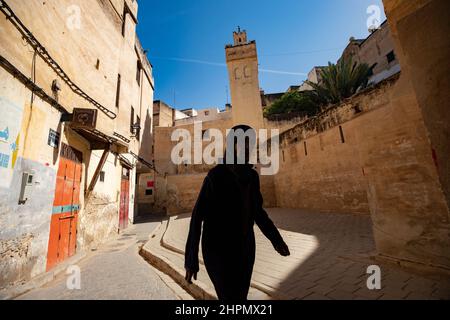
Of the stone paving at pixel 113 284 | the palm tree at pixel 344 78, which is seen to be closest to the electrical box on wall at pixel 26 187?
the stone paving at pixel 113 284

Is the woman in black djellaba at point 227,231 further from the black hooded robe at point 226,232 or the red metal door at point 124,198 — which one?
the red metal door at point 124,198

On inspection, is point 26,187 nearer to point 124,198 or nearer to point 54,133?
point 54,133

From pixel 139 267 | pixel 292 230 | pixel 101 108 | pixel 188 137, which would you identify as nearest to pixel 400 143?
pixel 292 230

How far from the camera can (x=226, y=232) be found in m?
1.94

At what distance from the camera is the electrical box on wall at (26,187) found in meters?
3.72

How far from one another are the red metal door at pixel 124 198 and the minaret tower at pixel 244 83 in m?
12.2

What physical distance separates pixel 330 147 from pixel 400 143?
667 cm

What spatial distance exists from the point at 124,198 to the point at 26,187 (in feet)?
23.8

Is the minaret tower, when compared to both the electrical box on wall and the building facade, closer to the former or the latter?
the building facade

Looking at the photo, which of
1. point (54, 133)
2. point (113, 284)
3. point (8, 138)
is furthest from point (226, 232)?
point (54, 133)

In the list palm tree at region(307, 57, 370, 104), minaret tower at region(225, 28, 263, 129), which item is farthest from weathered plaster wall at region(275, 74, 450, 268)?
palm tree at region(307, 57, 370, 104)

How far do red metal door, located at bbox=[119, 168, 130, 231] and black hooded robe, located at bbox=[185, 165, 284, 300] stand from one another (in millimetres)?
9552

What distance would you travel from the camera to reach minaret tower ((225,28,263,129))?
803 inches

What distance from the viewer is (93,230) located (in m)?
7.04
